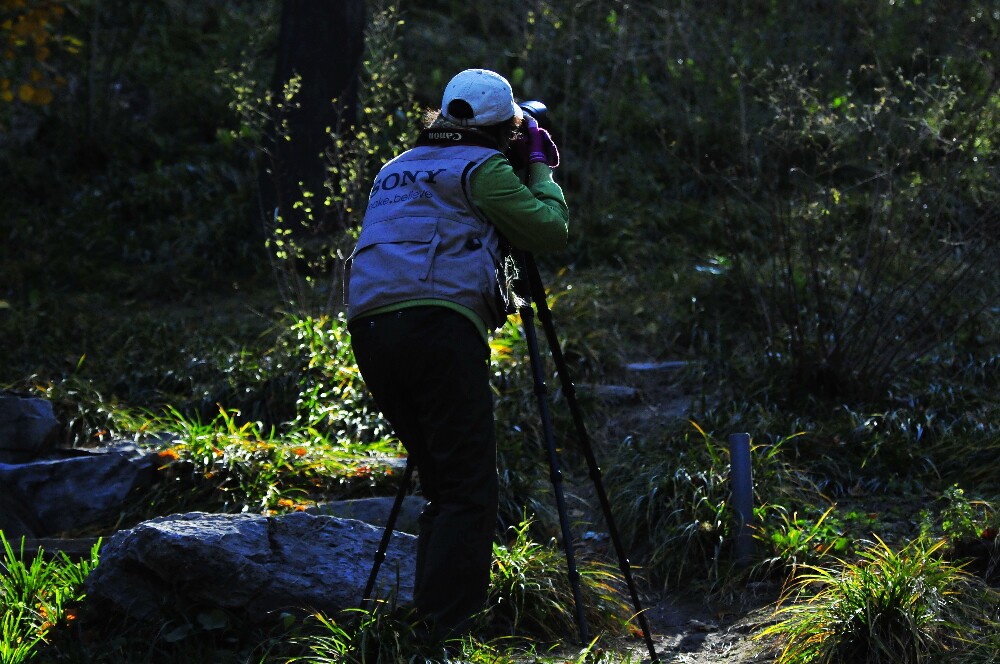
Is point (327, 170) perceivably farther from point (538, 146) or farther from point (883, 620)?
point (883, 620)

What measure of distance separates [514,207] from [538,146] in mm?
343

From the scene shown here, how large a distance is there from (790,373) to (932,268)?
95cm

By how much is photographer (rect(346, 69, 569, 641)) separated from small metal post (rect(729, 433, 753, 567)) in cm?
161

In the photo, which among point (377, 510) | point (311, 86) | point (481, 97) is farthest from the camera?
point (311, 86)

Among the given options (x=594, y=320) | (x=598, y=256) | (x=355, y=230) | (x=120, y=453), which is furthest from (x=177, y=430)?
(x=598, y=256)

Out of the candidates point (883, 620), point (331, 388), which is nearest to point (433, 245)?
point (883, 620)

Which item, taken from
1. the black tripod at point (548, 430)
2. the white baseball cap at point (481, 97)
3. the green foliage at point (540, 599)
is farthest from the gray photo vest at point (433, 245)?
the green foliage at point (540, 599)

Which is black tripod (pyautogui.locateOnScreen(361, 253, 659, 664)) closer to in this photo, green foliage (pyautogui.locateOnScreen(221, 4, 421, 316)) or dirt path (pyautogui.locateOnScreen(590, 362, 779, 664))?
dirt path (pyautogui.locateOnScreen(590, 362, 779, 664))

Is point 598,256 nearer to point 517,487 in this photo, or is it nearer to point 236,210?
point 236,210

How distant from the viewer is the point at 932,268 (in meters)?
6.21

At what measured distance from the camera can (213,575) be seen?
401cm

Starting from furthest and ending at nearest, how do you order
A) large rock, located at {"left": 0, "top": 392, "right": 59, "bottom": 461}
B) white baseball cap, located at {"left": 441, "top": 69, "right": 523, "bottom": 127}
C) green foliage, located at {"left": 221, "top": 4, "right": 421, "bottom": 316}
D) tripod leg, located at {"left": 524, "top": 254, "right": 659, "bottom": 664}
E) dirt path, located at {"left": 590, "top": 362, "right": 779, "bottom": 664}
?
green foliage, located at {"left": 221, "top": 4, "right": 421, "bottom": 316} → large rock, located at {"left": 0, "top": 392, "right": 59, "bottom": 461} → dirt path, located at {"left": 590, "top": 362, "right": 779, "bottom": 664} → tripod leg, located at {"left": 524, "top": 254, "right": 659, "bottom": 664} → white baseball cap, located at {"left": 441, "top": 69, "right": 523, "bottom": 127}

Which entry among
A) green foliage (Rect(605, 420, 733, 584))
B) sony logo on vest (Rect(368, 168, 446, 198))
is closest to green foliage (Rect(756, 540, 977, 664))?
green foliage (Rect(605, 420, 733, 584))

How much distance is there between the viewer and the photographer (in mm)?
3520
